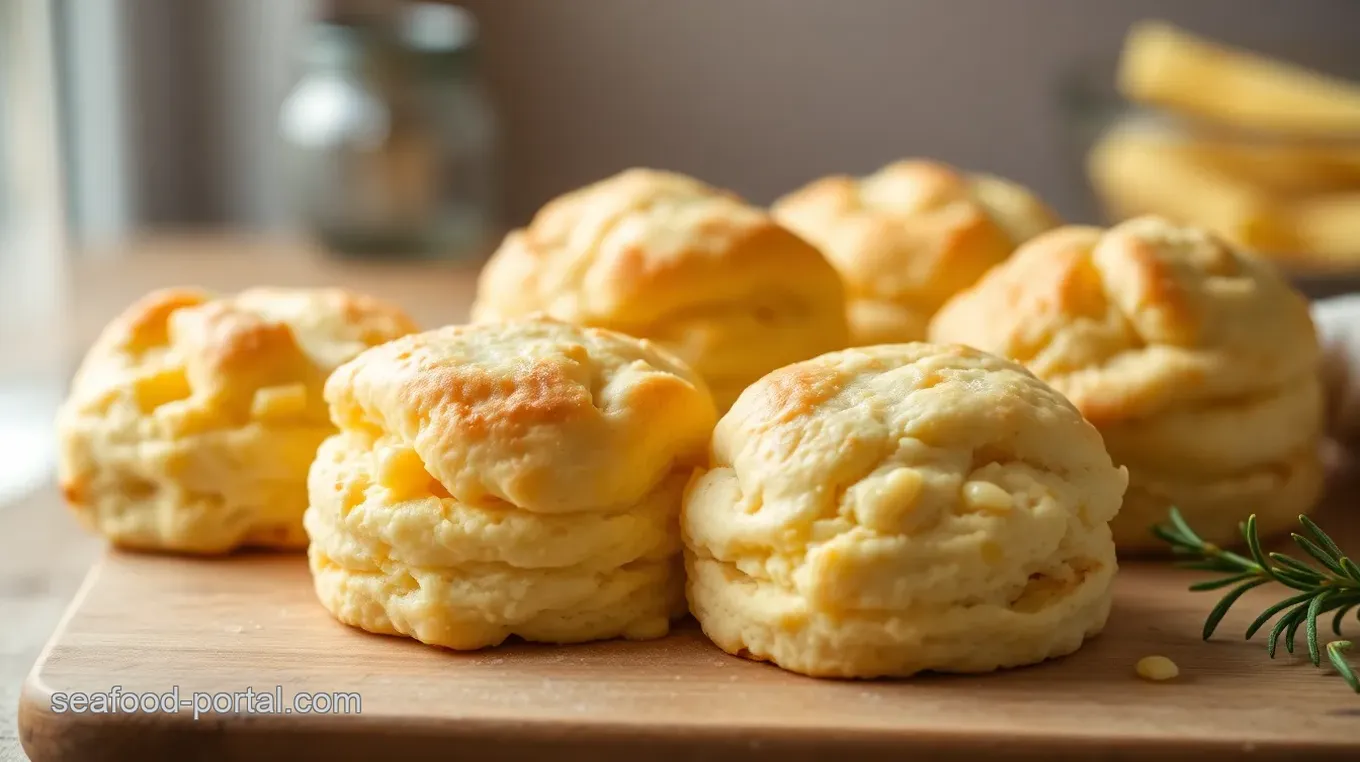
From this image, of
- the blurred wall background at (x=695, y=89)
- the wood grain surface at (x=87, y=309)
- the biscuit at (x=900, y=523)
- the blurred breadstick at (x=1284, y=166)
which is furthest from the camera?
the blurred wall background at (x=695, y=89)

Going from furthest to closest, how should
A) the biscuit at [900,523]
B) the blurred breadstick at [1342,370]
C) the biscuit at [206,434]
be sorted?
the blurred breadstick at [1342,370] → the biscuit at [206,434] → the biscuit at [900,523]

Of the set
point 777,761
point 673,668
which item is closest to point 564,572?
point 673,668

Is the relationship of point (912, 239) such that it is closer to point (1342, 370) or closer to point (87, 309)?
point (1342, 370)

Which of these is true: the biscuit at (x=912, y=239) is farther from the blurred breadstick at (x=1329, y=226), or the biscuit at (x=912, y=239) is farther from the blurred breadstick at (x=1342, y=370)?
the blurred breadstick at (x=1329, y=226)

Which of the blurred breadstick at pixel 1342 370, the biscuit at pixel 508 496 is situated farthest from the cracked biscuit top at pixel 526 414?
the blurred breadstick at pixel 1342 370

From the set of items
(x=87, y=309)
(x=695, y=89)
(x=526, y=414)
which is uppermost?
(x=695, y=89)

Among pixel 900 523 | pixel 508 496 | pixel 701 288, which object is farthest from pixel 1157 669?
pixel 701 288
